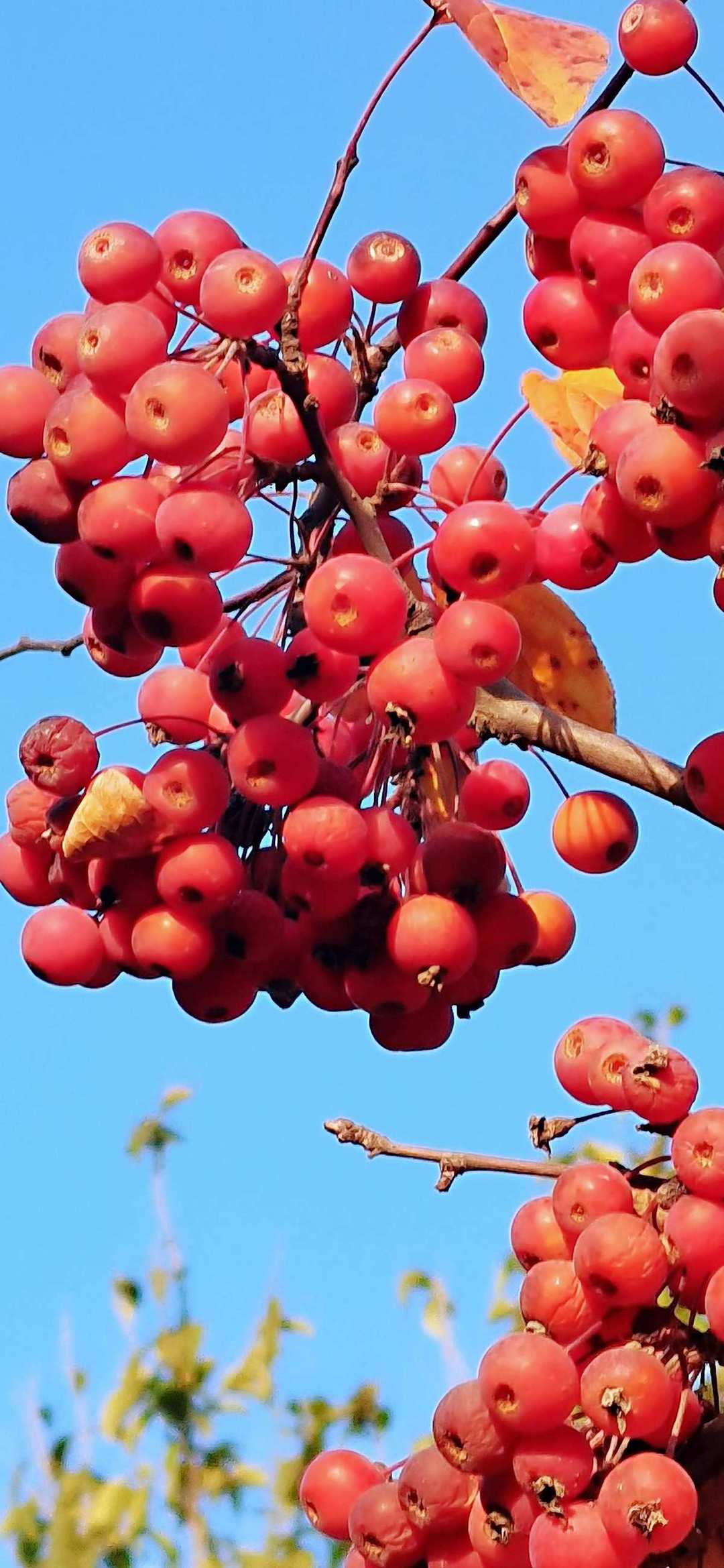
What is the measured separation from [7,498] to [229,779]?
0.41 meters

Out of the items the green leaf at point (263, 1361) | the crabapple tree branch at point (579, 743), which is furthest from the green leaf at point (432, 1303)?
the crabapple tree branch at point (579, 743)

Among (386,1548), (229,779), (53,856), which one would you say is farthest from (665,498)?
(386,1548)

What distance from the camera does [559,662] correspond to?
8.20 ft

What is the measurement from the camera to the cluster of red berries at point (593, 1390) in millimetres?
1952

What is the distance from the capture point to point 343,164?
2115 mm

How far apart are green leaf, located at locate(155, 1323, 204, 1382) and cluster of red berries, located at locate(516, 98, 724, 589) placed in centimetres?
316

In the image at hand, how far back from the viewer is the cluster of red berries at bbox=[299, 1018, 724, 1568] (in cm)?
195

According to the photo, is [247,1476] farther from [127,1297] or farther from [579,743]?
[579,743]

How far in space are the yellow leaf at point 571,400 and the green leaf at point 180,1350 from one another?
3208mm

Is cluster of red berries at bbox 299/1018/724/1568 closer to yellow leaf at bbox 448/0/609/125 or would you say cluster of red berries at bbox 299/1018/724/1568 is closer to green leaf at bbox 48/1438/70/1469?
yellow leaf at bbox 448/0/609/125

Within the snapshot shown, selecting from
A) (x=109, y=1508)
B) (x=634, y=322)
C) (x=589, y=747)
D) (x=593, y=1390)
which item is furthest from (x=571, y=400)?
(x=109, y=1508)

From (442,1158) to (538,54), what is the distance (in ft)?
3.99

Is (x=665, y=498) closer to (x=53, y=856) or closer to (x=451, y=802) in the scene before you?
(x=451, y=802)

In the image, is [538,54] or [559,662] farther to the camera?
[559,662]
